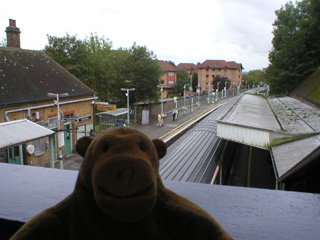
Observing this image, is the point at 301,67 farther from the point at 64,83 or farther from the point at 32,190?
the point at 32,190

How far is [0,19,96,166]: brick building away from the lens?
14.4 meters

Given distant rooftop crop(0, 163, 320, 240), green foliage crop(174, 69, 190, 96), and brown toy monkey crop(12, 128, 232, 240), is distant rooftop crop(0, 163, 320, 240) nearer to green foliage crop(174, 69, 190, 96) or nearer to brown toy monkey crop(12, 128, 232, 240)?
brown toy monkey crop(12, 128, 232, 240)

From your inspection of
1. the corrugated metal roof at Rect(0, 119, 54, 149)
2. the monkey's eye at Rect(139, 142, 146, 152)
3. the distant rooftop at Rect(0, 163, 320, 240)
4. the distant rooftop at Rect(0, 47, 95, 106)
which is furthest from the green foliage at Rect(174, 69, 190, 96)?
the monkey's eye at Rect(139, 142, 146, 152)

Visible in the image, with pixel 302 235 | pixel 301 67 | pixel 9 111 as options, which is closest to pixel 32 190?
pixel 302 235

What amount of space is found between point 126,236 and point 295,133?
931cm

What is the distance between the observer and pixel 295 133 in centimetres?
907

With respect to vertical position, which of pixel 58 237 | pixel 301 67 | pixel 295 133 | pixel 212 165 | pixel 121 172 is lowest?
pixel 212 165

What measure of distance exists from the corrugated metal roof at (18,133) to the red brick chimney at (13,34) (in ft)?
47.8

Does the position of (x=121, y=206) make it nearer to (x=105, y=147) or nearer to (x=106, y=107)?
(x=105, y=147)

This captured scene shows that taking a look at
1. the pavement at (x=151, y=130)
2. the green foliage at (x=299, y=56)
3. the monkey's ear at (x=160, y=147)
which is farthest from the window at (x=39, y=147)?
the green foliage at (x=299, y=56)

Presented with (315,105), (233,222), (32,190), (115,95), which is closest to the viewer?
(233,222)

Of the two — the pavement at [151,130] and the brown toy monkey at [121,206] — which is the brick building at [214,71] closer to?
the pavement at [151,130]

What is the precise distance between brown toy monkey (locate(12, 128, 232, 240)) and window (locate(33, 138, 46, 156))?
15216mm

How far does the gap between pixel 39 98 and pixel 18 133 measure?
370 inches
